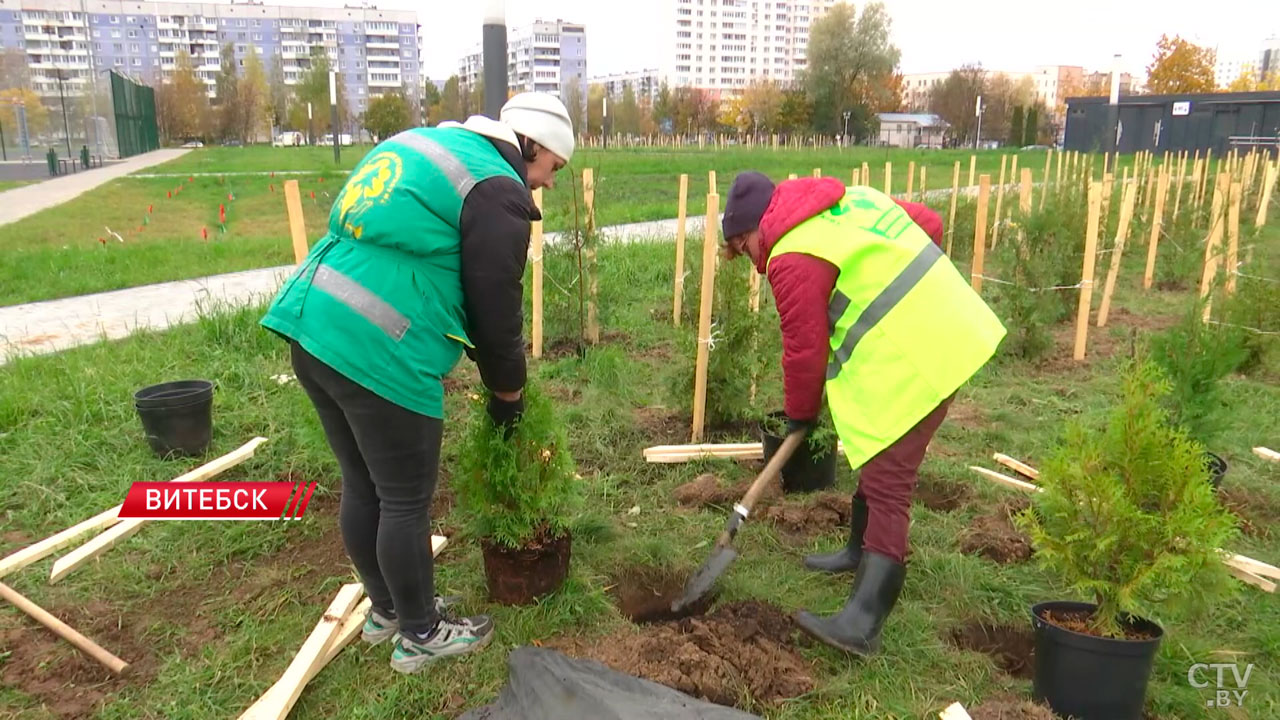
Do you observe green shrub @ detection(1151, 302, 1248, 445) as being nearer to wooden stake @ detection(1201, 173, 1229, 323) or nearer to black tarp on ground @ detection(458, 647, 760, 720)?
wooden stake @ detection(1201, 173, 1229, 323)

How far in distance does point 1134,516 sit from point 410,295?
2.11 m

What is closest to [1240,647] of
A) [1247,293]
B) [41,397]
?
[1247,293]

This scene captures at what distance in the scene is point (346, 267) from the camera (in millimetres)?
2238

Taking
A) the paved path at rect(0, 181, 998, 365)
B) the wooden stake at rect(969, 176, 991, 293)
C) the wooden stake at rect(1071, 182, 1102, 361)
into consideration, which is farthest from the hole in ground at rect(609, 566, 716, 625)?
the wooden stake at rect(1071, 182, 1102, 361)

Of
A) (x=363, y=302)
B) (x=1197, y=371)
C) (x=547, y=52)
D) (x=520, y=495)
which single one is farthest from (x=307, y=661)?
(x=547, y=52)

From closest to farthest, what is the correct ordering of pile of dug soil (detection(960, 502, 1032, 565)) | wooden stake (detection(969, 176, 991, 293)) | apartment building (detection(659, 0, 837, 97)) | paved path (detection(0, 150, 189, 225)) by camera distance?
pile of dug soil (detection(960, 502, 1032, 565))
wooden stake (detection(969, 176, 991, 293))
paved path (detection(0, 150, 189, 225))
apartment building (detection(659, 0, 837, 97))

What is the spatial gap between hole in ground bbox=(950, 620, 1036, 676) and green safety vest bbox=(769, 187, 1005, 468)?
2.78 feet

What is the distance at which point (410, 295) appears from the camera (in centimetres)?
225

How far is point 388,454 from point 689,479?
2215mm

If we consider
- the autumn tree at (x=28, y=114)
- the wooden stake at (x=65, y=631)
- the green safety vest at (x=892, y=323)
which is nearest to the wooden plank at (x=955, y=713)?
the green safety vest at (x=892, y=323)

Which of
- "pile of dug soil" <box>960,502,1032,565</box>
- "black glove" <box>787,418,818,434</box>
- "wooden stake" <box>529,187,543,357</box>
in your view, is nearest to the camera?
"black glove" <box>787,418,818,434</box>

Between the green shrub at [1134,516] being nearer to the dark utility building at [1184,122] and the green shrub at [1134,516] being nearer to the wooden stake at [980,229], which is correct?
the wooden stake at [980,229]

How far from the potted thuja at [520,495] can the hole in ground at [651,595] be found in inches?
12.9

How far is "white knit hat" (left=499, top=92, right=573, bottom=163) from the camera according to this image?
8.18ft
